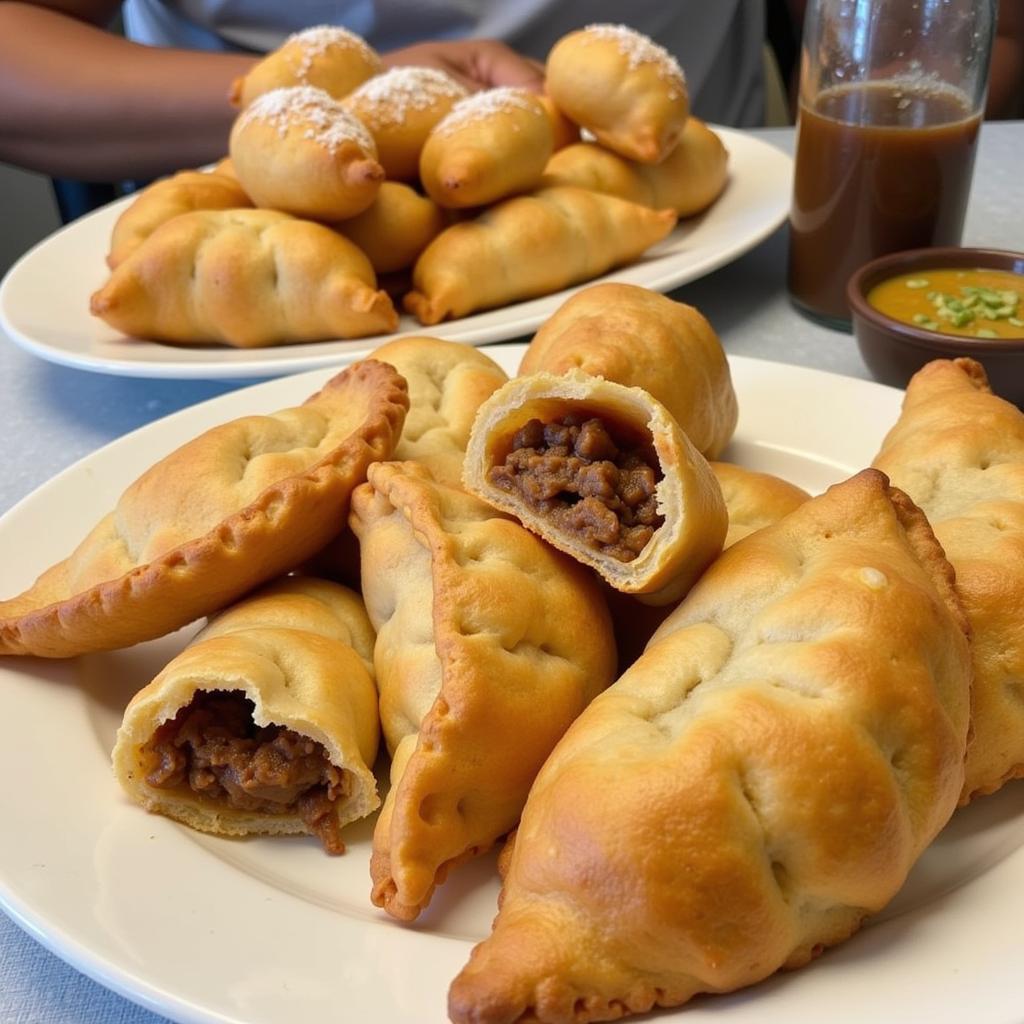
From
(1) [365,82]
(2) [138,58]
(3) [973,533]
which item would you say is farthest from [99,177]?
(3) [973,533]

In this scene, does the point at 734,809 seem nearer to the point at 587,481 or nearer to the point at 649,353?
the point at 587,481

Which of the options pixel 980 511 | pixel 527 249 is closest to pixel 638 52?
pixel 527 249

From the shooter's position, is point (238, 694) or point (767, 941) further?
point (238, 694)

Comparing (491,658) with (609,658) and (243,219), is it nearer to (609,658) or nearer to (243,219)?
(609,658)

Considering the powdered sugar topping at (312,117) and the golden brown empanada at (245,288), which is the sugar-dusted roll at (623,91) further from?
the golden brown empanada at (245,288)

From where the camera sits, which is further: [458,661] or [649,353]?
[649,353]

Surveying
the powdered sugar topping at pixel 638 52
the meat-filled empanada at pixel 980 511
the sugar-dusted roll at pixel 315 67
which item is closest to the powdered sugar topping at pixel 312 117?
the sugar-dusted roll at pixel 315 67

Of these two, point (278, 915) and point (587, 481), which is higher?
point (587, 481)
